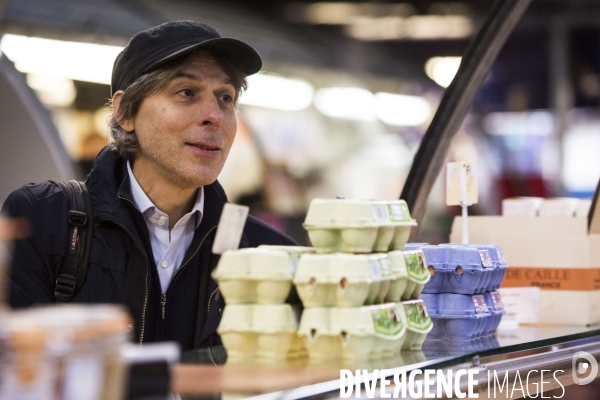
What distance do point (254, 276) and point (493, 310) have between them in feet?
2.62

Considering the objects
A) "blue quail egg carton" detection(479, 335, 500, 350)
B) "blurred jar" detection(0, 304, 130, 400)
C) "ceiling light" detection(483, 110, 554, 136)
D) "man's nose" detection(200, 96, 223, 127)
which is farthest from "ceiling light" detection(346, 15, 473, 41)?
"blurred jar" detection(0, 304, 130, 400)

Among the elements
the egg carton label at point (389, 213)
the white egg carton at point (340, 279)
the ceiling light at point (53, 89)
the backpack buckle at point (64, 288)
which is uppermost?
the ceiling light at point (53, 89)

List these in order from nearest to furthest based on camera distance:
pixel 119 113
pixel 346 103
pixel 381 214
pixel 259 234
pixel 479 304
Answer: pixel 381 214, pixel 479 304, pixel 119 113, pixel 259 234, pixel 346 103

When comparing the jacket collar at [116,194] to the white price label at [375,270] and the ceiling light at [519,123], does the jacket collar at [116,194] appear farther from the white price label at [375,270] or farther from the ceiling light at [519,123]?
the ceiling light at [519,123]

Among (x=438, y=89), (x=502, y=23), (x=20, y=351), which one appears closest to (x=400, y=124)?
(x=438, y=89)

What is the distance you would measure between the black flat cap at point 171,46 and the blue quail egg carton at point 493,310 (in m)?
0.99

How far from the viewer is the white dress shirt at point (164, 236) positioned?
247 cm

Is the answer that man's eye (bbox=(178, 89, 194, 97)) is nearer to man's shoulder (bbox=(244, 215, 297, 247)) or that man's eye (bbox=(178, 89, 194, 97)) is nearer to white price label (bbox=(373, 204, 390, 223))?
man's shoulder (bbox=(244, 215, 297, 247))

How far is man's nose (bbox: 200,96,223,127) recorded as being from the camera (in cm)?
239

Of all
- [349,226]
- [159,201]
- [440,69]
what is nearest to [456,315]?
[349,226]

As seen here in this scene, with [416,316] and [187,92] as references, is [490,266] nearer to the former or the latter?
[416,316]

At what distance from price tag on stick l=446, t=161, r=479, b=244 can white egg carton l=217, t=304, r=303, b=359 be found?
3.06 feet

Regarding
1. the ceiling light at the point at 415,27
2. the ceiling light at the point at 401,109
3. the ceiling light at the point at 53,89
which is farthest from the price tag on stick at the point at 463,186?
the ceiling light at the point at 415,27

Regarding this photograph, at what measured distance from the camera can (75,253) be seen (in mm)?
2357
